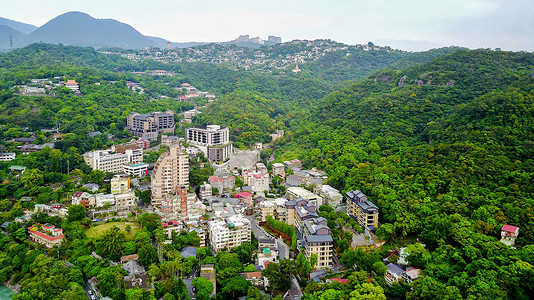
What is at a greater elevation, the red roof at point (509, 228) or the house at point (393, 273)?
the red roof at point (509, 228)

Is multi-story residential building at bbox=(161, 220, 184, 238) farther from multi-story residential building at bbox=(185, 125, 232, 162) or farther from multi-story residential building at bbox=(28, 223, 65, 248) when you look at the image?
multi-story residential building at bbox=(185, 125, 232, 162)

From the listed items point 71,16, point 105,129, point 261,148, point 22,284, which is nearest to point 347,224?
point 22,284

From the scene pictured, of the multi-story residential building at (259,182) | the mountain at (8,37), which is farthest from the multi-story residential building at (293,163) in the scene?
the mountain at (8,37)

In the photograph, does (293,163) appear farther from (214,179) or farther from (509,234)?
(509,234)

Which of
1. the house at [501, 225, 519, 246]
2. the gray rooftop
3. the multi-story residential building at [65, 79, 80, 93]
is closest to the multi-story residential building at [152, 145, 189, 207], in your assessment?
the gray rooftop

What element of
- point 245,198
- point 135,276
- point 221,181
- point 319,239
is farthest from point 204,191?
point 319,239

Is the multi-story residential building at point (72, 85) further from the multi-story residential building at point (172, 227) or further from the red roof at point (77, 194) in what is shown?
the multi-story residential building at point (172, 227)

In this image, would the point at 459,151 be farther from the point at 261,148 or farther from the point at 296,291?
the point at 261,148
